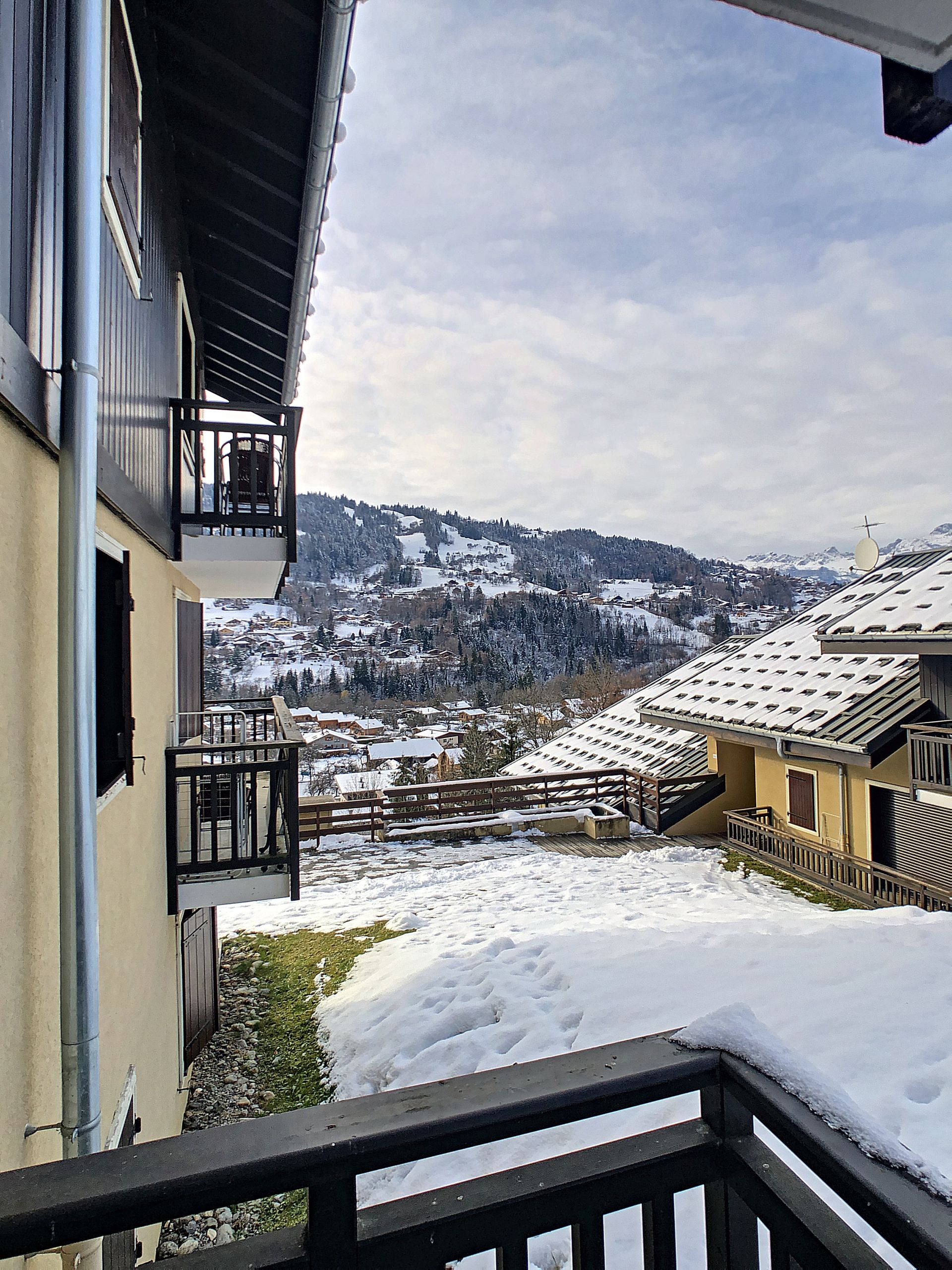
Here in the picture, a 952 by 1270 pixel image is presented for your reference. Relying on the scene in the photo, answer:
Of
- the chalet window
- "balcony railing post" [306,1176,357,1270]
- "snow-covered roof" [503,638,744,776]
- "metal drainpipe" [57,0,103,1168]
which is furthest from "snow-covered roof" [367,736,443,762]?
"balcony railing post" [306,1176,357,1270]

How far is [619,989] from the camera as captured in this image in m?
4.07

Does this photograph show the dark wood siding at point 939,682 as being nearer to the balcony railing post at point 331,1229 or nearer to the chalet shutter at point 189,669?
the chalet shutter at point 189,669

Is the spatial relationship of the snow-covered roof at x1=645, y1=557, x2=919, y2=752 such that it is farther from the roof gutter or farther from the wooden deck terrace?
the roof gutter

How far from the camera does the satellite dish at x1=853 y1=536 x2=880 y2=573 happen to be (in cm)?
→ 1198

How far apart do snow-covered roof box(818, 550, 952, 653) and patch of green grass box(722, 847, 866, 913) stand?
10.7ft

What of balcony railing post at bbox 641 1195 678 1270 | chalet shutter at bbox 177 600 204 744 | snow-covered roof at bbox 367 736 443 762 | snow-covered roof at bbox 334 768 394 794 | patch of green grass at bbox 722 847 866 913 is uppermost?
chalet shutter at bbox 177 600 204 744

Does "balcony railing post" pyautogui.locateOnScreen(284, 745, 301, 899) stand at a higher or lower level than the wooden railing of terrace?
higher

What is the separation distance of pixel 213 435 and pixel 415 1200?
5499mm

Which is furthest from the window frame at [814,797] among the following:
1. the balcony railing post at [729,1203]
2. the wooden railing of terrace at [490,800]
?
the balcony railing post at [729,1203]

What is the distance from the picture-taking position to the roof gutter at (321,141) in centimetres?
273

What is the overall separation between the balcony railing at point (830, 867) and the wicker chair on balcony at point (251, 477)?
25.5ft

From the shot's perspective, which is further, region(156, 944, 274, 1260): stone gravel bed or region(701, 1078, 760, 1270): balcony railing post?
region(156, 944, 274, 1260): stone gravel bed

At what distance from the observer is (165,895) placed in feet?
14.2

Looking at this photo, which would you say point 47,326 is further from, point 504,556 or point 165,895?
point 504,556
